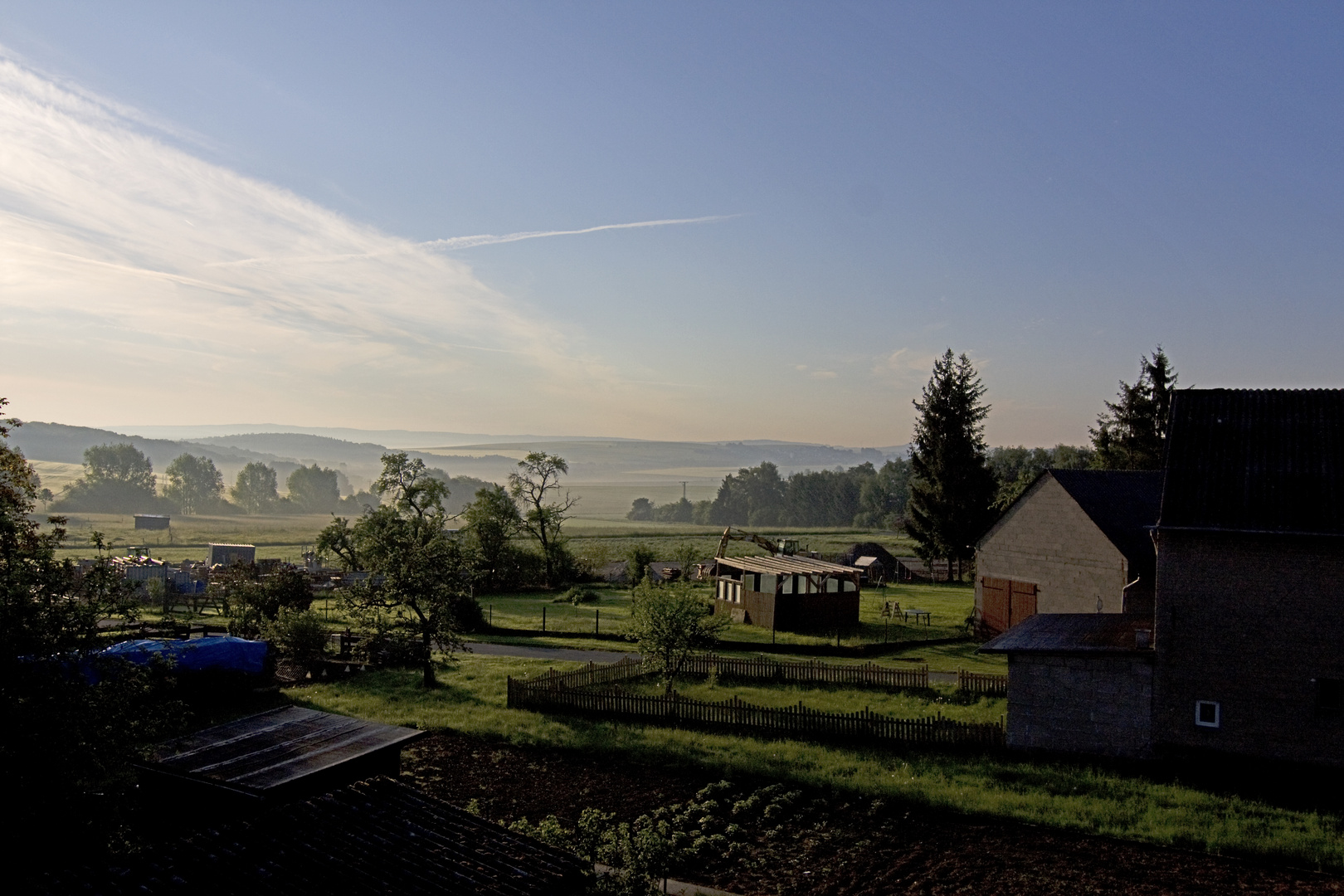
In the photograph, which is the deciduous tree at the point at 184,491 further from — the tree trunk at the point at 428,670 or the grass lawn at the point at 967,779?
the grass lawn at the point at 967,779

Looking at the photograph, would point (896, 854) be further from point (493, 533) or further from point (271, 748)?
point (493, 533)

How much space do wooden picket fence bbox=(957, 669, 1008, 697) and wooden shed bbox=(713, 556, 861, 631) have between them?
43.9ft

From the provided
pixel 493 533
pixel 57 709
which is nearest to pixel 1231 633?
pixel 57 709

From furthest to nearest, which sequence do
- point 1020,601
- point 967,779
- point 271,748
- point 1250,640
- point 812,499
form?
point 812,499 → point 1020,601 → point 1250,640 → point 967,779 → point 271,748

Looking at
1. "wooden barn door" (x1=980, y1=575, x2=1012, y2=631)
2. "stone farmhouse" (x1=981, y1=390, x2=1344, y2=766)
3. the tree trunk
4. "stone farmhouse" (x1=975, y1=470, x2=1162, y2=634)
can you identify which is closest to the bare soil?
"stone farmhouse" (x1=981, y1=390, x2=1344, y2=766)

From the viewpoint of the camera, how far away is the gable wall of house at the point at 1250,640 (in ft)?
58.1

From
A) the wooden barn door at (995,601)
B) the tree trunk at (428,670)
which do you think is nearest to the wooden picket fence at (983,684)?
the wooden barn door at (995,601)

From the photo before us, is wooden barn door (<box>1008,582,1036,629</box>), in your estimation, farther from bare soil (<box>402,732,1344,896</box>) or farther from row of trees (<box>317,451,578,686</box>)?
row of trees (<box>317,451,578,686</box>)

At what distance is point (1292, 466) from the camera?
19016 mm

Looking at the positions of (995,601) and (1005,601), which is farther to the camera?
(995,601)

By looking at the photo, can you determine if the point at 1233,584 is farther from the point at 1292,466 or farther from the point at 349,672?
the point at 349,672

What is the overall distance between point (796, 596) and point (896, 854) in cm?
2466

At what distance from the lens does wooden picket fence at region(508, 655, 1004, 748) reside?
20062 mm

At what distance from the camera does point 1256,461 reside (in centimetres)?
1953
